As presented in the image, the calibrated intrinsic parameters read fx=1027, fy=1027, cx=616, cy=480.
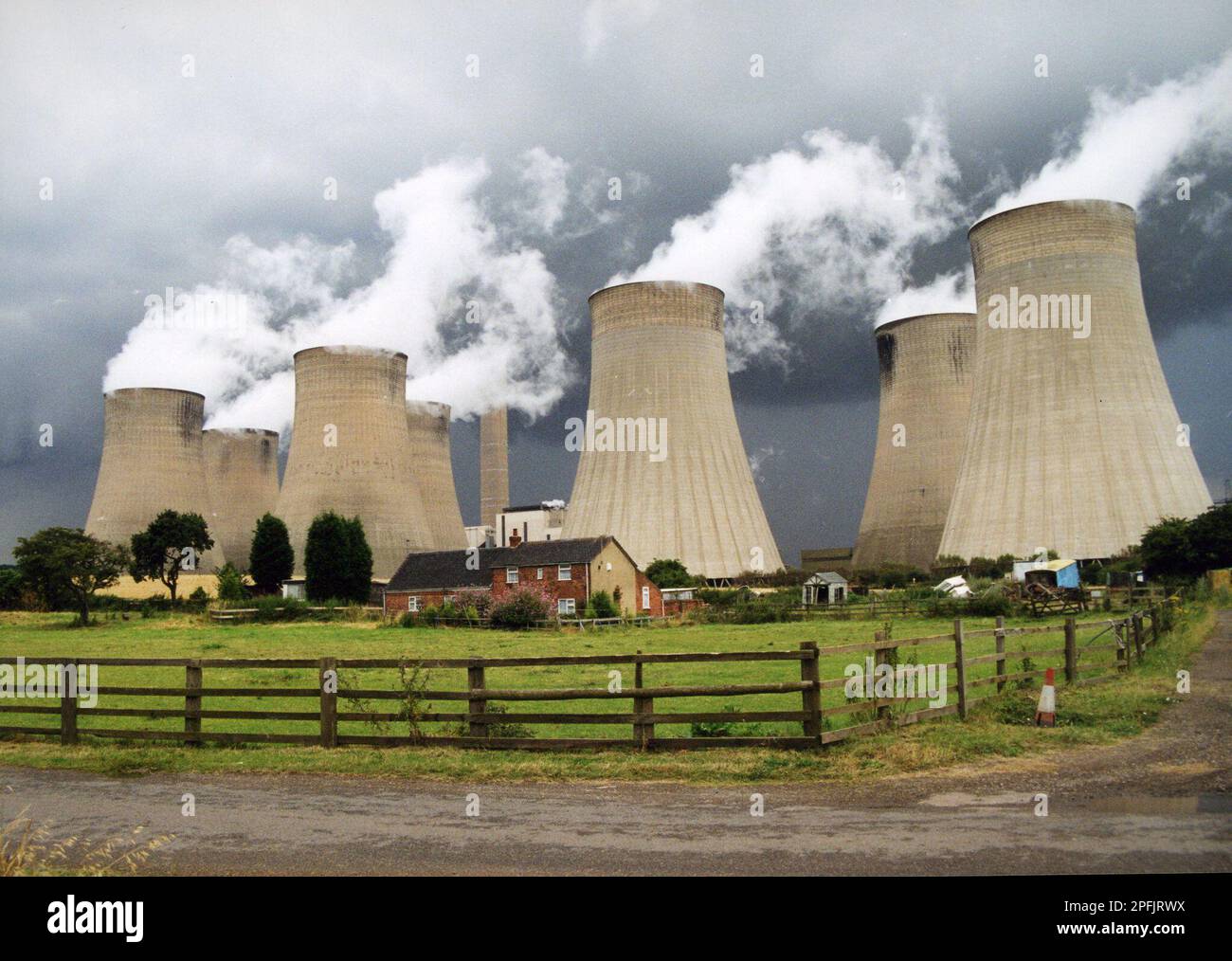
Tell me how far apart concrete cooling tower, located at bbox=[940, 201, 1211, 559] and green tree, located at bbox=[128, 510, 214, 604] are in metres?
40.3

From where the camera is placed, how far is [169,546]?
2176 inches

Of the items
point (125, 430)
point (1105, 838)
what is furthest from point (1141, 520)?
point (125, 430)

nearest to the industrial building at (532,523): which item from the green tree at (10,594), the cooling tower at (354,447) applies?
the cooling tower at (354,447)

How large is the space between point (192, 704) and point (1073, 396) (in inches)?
1393

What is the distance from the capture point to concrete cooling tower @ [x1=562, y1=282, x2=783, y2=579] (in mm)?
43719

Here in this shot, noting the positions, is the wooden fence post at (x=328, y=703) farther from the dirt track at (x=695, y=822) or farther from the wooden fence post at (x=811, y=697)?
the wooden fence post at (x=811, y=697)

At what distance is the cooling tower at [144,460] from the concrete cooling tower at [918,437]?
36.7 m

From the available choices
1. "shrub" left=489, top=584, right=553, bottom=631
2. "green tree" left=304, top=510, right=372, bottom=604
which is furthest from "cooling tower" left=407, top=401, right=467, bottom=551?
"shrub" left=489, top=584, right=553, bottom=631

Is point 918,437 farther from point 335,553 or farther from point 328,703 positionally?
point 328,703

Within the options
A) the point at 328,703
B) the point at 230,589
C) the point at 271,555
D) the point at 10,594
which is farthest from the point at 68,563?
the point at 328,703

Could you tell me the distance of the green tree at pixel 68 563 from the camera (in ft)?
124

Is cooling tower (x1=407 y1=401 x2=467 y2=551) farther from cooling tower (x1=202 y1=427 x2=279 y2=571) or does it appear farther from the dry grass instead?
the dry grass

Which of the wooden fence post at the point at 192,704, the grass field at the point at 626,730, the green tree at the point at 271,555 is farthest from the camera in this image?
the green tree at the point at 271,555
